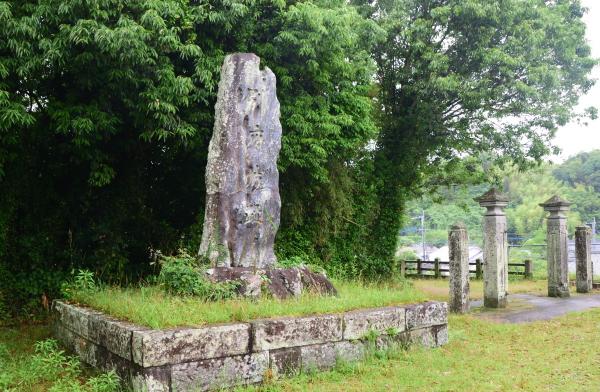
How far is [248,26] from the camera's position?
31.8 feet

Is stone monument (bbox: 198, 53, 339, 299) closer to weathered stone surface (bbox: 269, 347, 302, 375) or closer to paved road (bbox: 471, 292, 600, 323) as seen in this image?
weathered stone surface (bbox: 269, 347, 302, 375)

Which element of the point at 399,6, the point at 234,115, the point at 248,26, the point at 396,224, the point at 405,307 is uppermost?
the point at 399,6

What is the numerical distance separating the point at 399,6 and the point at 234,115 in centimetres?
898

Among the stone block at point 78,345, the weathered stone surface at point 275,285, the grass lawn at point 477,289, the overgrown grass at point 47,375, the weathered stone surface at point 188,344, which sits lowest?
the overgrown grass at point 47,375

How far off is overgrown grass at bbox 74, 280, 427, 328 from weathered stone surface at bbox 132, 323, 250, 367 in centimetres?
23

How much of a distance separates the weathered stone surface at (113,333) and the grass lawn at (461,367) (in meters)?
0.40

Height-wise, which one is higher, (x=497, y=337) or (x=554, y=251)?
(x=554, y=251)

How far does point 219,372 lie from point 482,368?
339 cm

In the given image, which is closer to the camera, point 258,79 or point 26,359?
point 26,359

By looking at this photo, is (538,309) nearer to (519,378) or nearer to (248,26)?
(519,378)

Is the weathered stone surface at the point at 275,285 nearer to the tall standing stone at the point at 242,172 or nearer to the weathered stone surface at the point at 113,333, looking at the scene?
the tall standing stone at the point at 242,172

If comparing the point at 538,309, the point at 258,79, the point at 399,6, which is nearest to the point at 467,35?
the point at 399,6

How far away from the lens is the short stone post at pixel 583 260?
14.2 metres

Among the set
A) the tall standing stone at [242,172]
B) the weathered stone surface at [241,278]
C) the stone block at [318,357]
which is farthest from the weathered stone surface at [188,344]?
the tall standing stone at [242,172]
